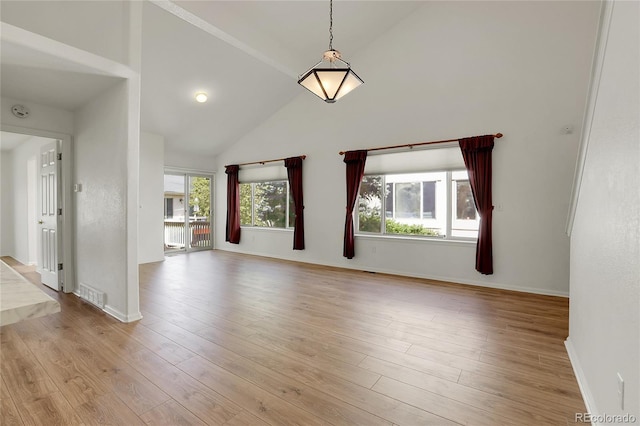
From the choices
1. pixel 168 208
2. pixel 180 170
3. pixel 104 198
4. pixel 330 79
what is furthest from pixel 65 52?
pixel 168 208

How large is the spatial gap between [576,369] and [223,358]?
2.62m

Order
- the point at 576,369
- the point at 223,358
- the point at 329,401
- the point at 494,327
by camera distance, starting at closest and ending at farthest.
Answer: the point at 329,401
the point at 576,369
the point at 223,358
the point at 494,327

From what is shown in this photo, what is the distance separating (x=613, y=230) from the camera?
1438 mm

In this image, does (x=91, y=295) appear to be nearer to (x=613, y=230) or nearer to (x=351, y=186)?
(x=351, y=186)

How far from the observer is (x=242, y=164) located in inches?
291

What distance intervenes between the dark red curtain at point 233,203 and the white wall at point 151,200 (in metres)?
1.58

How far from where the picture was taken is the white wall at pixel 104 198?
9.93 feet

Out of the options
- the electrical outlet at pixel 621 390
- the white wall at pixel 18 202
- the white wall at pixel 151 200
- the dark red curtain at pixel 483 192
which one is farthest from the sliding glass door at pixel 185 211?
the electrical outlet at pixel 621 390

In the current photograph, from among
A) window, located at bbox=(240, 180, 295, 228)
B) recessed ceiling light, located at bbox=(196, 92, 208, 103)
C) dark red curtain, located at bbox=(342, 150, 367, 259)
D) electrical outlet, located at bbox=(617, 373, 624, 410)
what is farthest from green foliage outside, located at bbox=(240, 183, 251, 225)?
Result: electrical outlet, located at bbox=(617, 373, 624, 410)

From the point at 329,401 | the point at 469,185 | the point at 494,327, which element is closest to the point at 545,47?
the point at 469,185

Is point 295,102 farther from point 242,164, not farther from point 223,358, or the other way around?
point 223,358

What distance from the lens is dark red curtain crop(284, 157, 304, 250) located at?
624 cm

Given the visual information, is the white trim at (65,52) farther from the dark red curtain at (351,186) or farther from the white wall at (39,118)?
the dark red curtain at (351,186)

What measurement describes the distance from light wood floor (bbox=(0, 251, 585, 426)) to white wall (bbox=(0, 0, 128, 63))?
2.70 meters
